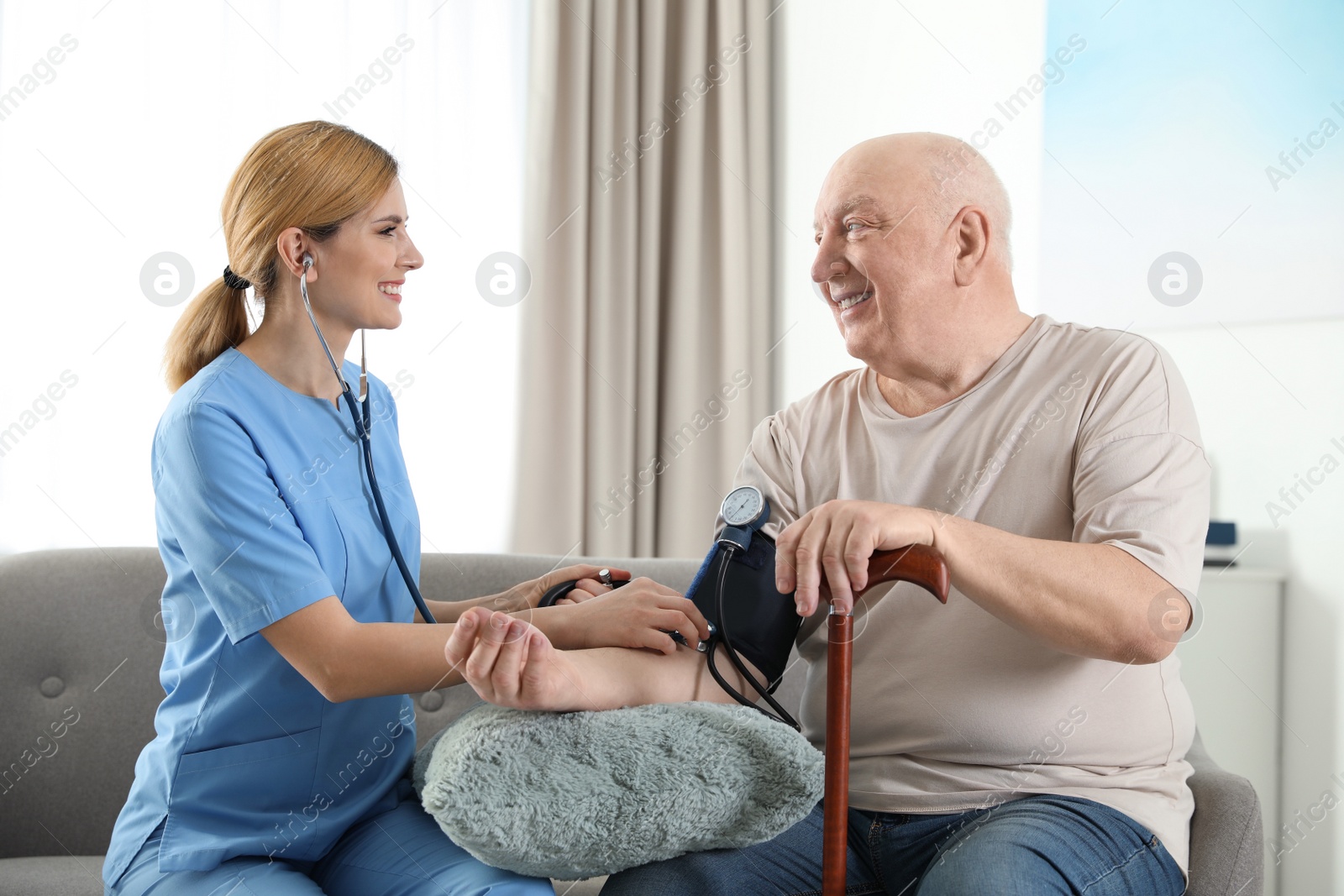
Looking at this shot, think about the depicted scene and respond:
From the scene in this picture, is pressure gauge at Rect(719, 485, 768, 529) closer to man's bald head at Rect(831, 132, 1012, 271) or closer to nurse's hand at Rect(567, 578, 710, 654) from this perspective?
nurse's hand at Rect(567, 578, 710, 654)

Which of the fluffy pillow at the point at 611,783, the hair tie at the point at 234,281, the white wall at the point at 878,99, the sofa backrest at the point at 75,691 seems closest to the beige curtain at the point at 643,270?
the white wall at the point at 878,99

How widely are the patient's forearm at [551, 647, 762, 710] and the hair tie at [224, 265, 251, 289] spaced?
2.03 feet

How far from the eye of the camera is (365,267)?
1302 mm

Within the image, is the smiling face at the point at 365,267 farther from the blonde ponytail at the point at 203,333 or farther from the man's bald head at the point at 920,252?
the man's bald head at the point at 920,252

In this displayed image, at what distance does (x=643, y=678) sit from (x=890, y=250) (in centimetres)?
61

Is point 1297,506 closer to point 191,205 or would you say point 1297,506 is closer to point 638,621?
point 638,621

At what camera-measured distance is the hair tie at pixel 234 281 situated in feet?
4.26

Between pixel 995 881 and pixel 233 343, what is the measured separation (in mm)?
1086

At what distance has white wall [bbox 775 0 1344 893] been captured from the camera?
6.17 ft

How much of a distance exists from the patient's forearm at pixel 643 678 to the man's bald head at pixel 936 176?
0.62 metres

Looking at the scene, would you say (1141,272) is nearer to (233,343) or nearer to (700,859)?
(700,859)
